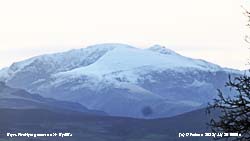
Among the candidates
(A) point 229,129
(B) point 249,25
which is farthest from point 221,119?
(B) point 249,25

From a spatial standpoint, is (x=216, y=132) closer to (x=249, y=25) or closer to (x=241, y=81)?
(x=241, y=81)

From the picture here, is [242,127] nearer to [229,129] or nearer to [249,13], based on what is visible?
[229,129]

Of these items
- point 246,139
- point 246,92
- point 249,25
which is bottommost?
point 246,139

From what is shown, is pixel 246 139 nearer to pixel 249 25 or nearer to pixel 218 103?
pixel 218 103

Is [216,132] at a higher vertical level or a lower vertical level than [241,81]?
lower

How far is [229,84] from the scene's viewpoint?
1530cm

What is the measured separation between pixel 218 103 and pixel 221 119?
450mm

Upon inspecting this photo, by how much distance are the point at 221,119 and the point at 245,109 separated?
21.0 inches

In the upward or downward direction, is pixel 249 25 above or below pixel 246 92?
above

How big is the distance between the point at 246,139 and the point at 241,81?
1.32 m

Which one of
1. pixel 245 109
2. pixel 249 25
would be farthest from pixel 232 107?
pixel 249 25

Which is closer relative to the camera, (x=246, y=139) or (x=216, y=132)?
(x=246, y=139)

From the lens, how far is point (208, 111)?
15344 mm

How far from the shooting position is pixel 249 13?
52.2 ft
